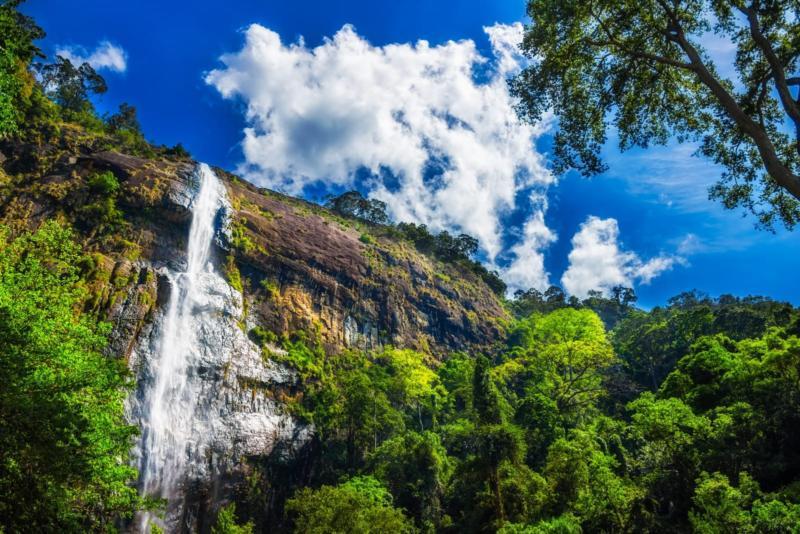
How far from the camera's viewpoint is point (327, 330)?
44.4 m

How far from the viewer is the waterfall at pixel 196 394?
27.5 m

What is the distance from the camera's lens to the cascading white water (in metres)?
27.4

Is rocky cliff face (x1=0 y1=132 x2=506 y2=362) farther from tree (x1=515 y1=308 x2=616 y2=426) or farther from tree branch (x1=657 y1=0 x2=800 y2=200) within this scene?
tree branch (x1=657 y1=0 x2=800 y2=200)

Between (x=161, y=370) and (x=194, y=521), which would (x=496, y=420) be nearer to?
(x=194, y=521)

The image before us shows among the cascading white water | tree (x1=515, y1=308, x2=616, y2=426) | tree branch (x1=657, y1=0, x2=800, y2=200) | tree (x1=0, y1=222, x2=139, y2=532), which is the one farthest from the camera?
tree (x1=515, y1=308, x2=616, y2=426)

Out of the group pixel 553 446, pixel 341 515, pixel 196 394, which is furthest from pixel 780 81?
pixel 196 394

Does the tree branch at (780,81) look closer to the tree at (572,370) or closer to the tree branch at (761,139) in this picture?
the tree branch at (761,139)

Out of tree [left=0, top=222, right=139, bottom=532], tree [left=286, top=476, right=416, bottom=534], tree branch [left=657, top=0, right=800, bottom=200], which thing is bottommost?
tree [left=286, top=476, right=416, bottom=534]

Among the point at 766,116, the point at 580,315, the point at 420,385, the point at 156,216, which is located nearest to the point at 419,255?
the point at 580,315

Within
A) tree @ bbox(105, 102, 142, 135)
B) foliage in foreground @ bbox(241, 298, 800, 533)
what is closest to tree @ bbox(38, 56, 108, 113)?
tree @ bbox(105, 102, 142, 135)

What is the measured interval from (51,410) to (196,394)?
78.6ft

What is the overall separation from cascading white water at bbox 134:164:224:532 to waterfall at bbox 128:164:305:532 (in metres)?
0.06

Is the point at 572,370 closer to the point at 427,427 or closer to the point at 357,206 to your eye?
the point at 427,427

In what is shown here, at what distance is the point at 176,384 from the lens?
31.0 metres
